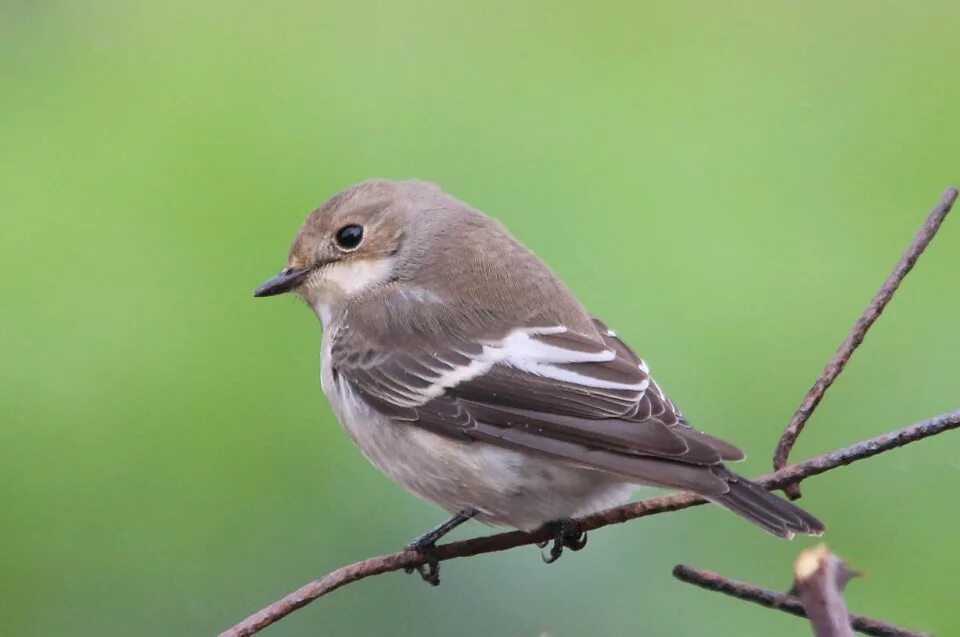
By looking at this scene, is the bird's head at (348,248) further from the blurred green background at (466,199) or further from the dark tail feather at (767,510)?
the dark tail feather at (767,510)

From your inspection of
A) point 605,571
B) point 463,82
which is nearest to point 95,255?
point 463,82

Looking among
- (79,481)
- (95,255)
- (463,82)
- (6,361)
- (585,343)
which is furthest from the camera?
(463,82)

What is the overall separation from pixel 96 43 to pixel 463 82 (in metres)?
1.57

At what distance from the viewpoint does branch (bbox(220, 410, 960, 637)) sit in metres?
1.46

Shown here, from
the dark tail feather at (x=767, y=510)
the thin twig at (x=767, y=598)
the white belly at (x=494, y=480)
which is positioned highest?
the white belly at (x=494, y=480)

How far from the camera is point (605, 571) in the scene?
10.1ft

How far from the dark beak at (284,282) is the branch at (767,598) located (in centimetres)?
178

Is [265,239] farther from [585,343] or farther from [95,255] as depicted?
[585,343]

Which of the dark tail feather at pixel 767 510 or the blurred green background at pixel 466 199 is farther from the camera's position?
the blurred green background at pixel 466 199

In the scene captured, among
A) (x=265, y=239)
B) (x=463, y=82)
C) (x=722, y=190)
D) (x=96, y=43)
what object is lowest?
(x=265, y=239)

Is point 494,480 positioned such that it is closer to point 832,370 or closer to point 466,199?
point 832,370

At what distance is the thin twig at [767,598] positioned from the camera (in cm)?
121

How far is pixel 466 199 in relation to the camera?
157 inches

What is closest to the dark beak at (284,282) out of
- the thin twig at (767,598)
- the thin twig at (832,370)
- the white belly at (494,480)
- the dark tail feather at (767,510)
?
the white belly at (494,480)
